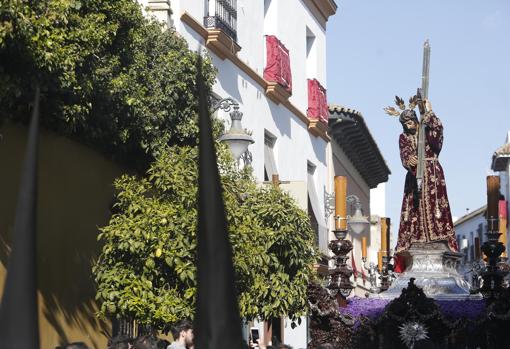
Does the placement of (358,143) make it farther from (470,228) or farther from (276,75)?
(470,228)

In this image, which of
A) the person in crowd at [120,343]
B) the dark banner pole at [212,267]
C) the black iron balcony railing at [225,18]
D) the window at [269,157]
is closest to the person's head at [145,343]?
the person in crowd at [120,343]

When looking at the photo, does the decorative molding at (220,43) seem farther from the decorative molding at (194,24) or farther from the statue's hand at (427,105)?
the statue's hand at (427,105)

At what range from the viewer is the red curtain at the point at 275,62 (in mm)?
22594

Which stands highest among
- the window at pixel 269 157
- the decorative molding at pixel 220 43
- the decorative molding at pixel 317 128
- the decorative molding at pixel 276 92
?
the decorative molding at pixel 220 43

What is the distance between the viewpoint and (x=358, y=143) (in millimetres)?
35500

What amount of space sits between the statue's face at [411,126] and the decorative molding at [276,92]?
9.76m

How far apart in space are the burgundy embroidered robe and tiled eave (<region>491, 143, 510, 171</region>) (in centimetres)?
4528

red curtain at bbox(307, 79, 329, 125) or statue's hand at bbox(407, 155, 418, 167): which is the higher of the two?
red curtain at bbox(307, 79, 329, 125)

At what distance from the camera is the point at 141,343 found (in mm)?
8148

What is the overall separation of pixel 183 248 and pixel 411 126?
2673 millimetres

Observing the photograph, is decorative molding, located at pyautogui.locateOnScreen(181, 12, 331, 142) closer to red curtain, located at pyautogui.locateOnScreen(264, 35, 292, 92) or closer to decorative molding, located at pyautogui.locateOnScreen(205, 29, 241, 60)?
decorative molding, located at pyautogui.locateOnScreen(205, 29, 241, 60)

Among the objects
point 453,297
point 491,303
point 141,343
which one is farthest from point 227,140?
point 141,343

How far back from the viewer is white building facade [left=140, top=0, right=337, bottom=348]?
18.8m

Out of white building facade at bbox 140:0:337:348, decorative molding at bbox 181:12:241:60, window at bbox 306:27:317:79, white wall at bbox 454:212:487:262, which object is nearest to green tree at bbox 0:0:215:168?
white building facade at bbox 140:0:337:348
